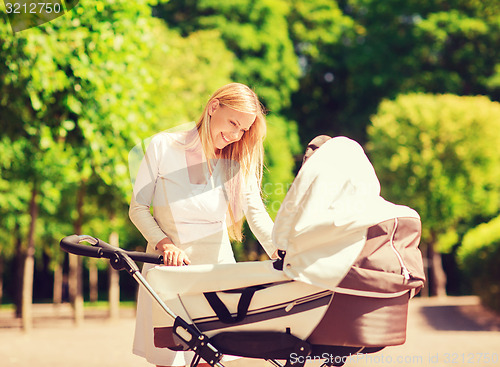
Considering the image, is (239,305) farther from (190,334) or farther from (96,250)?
(96,250)

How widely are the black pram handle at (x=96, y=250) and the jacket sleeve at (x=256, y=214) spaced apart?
556 mm

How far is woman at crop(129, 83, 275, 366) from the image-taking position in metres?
3.32

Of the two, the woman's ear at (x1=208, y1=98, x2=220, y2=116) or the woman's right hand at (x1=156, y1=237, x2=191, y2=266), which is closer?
the woman's right hand at (x1=156, y1=237, x2=191, y2=266)

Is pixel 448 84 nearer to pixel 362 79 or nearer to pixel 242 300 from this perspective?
pixel 362 79

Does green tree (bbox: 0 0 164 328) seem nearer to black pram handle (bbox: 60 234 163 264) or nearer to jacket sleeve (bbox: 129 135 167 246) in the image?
jacket sleeve (bbox: 129 135 167 246)

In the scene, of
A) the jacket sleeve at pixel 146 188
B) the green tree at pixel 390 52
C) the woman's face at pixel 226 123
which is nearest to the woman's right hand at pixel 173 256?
the jacket sleeve at pixel 146 188

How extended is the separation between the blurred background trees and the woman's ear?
2.86 feet

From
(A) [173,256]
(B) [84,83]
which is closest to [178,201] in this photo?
(A) [173,256]

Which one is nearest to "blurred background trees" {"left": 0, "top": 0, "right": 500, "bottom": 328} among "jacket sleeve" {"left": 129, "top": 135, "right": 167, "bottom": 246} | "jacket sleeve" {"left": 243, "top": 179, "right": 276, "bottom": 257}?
"jacket sleeve" {"left": 243, "top": 179, "right": 276, "bottom": 257}

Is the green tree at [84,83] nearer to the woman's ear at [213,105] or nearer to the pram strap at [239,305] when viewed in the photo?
the woman's ear at [213,105]

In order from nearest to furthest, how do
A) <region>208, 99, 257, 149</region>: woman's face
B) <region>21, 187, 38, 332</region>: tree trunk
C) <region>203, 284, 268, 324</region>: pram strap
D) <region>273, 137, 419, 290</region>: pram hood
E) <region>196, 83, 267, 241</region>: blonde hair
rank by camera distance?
<region>273, 137, 419, 290</region>: pram hood → <region>203, 284, 268, 324</region>: pram strap → <region>208, 99, 257, 149</region>: woman's face → <region>196, 83, 267, 241</region>: blonde hair → <region>21, 187, 38, 332</region>: tree trunk

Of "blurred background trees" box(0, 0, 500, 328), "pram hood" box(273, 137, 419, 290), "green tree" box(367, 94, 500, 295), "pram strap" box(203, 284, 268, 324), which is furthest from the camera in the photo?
"green tree" box(367, 94, 500, 295)

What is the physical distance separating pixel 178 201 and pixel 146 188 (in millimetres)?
159

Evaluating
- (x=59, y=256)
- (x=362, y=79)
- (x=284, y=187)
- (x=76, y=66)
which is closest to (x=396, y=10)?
(x=362, y=79)
